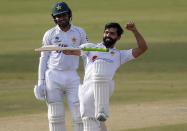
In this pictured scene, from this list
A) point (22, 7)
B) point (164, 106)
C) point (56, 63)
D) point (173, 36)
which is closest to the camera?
point (56, 63)

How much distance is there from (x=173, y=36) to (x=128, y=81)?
887 centimetres

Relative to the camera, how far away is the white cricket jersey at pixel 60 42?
10.7 metres

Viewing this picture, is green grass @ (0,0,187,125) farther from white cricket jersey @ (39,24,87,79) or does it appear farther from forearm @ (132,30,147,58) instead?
forearm @ (132,30,147,58)

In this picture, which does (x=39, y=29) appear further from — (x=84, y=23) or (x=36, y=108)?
(x=36, y=108)

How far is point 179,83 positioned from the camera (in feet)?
59.9

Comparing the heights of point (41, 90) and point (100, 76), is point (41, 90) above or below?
below

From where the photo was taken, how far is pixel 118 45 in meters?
24.2

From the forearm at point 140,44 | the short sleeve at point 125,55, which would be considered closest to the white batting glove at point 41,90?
the short sleeve at point 125,55

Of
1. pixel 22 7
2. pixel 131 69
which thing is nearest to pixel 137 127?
pixel 131 69

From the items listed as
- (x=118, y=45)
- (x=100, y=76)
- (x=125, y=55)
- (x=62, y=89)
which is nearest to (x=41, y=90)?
(x=62, y=89)

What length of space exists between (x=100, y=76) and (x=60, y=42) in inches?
68.1

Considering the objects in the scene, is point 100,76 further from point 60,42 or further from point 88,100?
point 60,42

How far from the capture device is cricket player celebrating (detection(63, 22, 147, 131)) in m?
9.07

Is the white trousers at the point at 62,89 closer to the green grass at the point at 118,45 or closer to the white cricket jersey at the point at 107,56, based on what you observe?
the white cricket jersey at the point at 107,56
